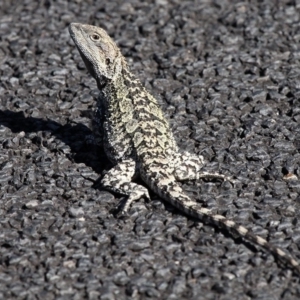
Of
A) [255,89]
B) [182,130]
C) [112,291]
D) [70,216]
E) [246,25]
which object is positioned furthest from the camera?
[246,25]

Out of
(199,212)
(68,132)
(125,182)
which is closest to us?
(199,212)

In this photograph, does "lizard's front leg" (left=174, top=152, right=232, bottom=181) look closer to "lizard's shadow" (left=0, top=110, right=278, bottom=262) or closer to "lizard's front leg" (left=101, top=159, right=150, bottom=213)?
"lizard's front leg" (left=101, top=159, right=150, bottom=213)

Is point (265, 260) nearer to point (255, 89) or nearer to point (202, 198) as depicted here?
point (202, 198)

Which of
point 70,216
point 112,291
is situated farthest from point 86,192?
point 112,291

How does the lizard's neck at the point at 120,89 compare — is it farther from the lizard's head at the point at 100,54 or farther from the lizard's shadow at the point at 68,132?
the lizard's shadow at the point at 68,132

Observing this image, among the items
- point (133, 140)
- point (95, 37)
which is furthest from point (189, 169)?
point (95, 37)

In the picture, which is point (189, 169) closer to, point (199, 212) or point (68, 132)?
point (199, 212)
